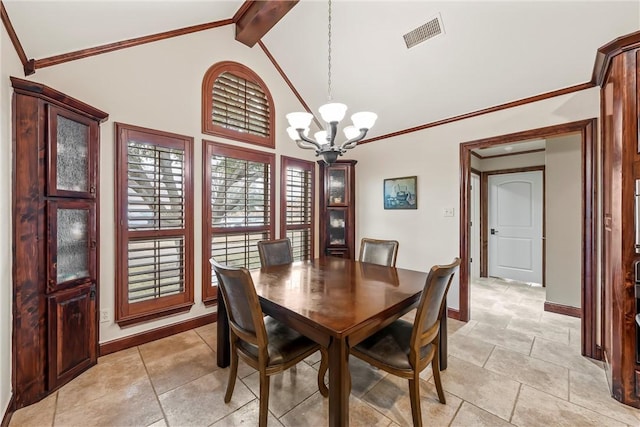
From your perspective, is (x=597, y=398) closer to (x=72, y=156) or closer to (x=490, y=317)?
(x=490, y=317)

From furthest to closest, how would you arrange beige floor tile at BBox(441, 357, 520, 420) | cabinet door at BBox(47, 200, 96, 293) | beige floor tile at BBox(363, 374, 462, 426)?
cabinet door at BBox(47, 200, 96, 293), beige floor tile at BBox(441, 357, 520, 420), beige floor tile at BBox(363, 374, 462, 426)

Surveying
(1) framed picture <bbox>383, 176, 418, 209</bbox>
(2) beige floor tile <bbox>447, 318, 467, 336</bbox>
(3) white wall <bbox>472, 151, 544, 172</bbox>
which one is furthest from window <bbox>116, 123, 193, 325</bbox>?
(3) white wall <bbox>472, 151, 544, 172</bbox>

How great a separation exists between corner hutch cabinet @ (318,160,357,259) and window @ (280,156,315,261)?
188mm

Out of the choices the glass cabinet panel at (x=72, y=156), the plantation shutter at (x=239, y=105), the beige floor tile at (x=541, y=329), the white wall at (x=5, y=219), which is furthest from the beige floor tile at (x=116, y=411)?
the beige floor tile at (x=541, y=329)

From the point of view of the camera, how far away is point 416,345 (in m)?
1.54

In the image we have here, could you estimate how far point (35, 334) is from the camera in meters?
1.84

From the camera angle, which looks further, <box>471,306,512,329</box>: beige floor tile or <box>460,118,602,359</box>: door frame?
→ <box>471,306,512,329</box>: beige floor tile

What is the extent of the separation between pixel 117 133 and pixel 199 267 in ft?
5.03

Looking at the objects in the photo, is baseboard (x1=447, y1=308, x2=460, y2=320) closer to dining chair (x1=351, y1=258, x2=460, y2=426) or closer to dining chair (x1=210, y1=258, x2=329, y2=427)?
dining chair (x1=351, y1=258, x2=460, y2=426)

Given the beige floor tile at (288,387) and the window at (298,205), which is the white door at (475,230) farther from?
the beige floor tile at (288,387)

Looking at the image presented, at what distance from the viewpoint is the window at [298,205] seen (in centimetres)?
381

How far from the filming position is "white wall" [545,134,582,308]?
334 cm

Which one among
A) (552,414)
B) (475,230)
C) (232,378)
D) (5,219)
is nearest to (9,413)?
(5,219)

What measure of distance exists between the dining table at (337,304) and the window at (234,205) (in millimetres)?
957
